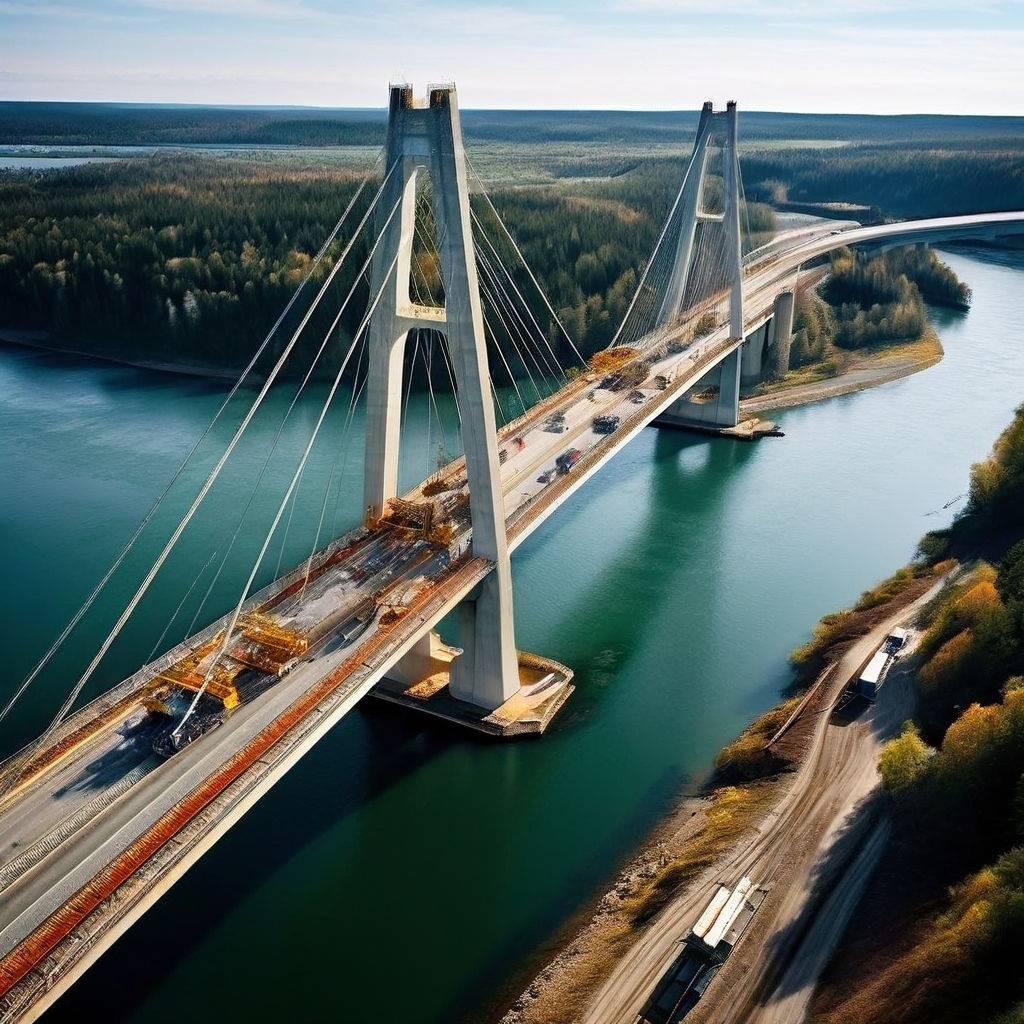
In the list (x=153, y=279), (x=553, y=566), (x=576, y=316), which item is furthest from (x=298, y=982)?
(x=153, y=279)

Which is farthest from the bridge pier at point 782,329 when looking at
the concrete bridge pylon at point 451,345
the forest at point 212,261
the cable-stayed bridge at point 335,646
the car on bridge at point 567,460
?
the concrete bridge pylon at point 451,345

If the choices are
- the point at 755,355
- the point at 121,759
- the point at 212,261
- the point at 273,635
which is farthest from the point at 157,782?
the point at 212,261

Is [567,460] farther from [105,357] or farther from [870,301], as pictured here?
[870,301]

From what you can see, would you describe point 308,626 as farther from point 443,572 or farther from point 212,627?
point 443,572

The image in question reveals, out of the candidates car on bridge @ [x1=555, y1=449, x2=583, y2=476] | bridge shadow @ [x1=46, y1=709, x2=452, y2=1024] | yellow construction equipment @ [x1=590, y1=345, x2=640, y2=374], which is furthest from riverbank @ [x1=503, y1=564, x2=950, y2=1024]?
A: yellow construction equipment @ [x1=590, y1=345, x2=640, y2=374]

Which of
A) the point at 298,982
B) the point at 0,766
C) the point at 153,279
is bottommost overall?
the point at 298,982

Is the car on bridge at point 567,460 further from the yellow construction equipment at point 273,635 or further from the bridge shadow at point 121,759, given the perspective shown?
the bridge shadow at point 121,759
